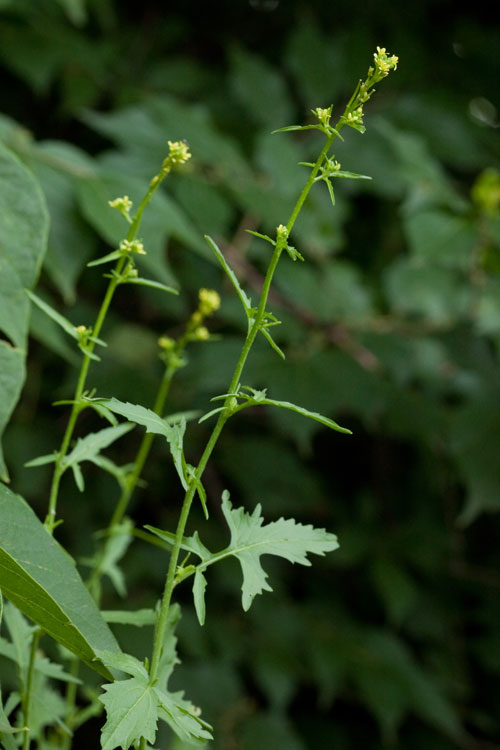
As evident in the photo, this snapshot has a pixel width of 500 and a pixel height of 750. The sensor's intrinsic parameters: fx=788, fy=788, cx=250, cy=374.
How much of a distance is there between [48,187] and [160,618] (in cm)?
81


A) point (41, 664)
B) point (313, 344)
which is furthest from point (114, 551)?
point (313, 344)

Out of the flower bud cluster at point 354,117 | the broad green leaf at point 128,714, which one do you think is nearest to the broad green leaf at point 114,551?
the broad green leaf at point 128,714

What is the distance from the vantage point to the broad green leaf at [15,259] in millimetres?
571

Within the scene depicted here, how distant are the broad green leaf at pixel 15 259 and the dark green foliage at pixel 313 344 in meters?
0.42

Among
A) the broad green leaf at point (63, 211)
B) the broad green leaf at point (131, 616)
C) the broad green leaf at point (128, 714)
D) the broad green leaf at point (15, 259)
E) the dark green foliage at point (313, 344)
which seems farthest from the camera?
the dark green foliage at point (313, 344)

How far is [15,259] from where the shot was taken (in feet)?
2.04

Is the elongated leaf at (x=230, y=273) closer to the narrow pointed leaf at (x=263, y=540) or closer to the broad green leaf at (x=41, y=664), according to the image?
the narrow pointed leaf at (x=263, y=540)

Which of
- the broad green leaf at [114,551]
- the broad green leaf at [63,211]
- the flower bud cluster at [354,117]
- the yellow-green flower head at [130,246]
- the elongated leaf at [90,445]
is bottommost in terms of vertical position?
the broad green leaf at [114,551]

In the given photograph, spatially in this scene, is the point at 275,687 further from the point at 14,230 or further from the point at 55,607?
the point at 55,607

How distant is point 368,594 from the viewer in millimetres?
1953

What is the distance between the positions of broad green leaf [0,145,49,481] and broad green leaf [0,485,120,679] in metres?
0.14

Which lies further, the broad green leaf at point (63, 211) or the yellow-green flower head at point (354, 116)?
the broad green leaf at point (63, 211)

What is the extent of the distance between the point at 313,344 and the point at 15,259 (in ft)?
3.06

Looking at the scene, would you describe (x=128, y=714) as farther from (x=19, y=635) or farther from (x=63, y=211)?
(x=63, y=211)
